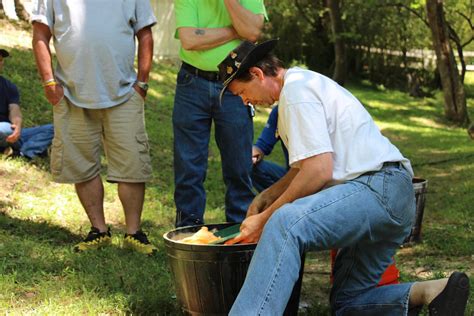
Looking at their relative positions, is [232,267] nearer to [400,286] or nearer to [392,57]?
[400,286]

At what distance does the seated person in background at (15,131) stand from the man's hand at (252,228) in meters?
4.33

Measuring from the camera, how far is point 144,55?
5902mm

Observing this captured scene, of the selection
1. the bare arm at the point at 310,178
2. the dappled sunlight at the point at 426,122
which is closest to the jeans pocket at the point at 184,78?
the bare arm at the point at 310,178

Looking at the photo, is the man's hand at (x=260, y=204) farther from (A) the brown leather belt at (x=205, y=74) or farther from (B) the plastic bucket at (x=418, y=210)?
(B) the plastic bucket at (x=418, y=210)

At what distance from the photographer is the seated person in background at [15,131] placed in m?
7.97

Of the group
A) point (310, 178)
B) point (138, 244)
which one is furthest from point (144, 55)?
point (310, 178)

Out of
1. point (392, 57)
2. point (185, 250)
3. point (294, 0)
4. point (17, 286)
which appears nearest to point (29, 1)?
point (17, 286)

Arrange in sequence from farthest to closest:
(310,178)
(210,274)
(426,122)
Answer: (426,122), (210,274), (310,178)

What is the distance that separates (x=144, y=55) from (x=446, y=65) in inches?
545

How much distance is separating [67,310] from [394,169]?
1913mm

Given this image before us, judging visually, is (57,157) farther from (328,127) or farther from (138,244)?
(328,127)

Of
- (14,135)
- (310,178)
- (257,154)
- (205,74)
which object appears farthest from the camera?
(14,135)

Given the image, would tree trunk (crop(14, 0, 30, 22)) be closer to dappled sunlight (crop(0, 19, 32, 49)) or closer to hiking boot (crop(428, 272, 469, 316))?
dappled sunlight (crop(0, 19, 32, 49))

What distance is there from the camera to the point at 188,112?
562 cm
